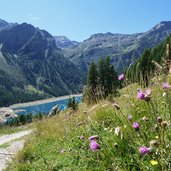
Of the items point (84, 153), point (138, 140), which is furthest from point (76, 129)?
point (138, 140)

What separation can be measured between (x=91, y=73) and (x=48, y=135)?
58545mm

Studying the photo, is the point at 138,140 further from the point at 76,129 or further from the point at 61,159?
the point at 76,129

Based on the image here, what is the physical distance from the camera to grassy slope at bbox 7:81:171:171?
4.60m

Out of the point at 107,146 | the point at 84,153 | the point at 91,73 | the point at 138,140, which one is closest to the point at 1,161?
the point at 84,153

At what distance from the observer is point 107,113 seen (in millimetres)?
9000

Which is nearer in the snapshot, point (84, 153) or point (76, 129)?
point (84, 153)

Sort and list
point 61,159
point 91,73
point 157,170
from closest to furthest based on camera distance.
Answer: point 157,170
point 61,159
point 91,73

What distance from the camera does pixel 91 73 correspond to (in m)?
69.5

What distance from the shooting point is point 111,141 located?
625 cm

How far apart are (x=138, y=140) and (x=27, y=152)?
5373mm

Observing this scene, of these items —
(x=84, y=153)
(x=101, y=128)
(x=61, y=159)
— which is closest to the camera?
(x=84, y=153)

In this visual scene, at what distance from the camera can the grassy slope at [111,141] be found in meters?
4.60

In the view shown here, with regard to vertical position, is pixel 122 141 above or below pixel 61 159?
above

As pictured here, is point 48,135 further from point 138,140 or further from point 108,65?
point 108,65
